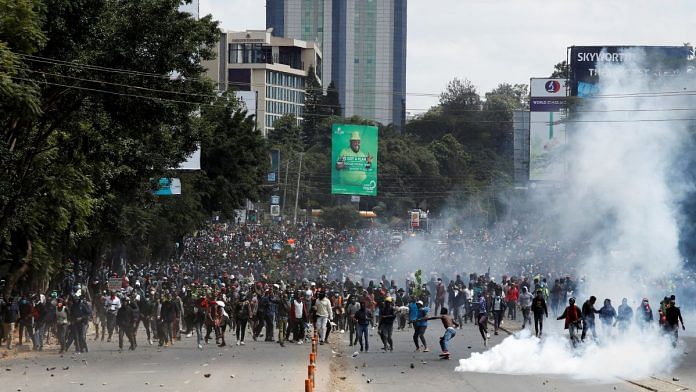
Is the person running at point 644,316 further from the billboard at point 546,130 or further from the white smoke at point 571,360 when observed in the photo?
the billboard at point 546,130

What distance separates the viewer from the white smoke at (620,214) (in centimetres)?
2630

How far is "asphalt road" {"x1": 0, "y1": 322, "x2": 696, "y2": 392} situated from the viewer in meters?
22.2

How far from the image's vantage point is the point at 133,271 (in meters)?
63.4

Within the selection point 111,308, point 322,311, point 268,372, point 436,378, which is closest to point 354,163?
point 111,308

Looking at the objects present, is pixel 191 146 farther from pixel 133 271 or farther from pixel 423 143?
pixel 423 143

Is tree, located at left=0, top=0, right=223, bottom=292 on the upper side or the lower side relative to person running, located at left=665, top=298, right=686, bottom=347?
upper

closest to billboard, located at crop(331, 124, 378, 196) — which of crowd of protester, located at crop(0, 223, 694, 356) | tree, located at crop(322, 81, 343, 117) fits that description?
crowd of protester, located at crop(0, 223, 694, 356)

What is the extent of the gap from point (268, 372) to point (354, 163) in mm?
36620

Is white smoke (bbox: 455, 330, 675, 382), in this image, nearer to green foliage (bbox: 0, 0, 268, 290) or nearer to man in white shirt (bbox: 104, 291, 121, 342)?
green foliage (bbox: 0, 0, 268, 290)

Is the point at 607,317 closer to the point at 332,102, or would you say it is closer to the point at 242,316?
the point at 242,316

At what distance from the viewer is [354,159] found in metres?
61.2

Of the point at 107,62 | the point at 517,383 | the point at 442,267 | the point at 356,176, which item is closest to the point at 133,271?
the point at 356,176

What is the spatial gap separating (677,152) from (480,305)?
18.5 metres

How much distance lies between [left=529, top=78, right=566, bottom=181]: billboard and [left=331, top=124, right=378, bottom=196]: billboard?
584 inches
